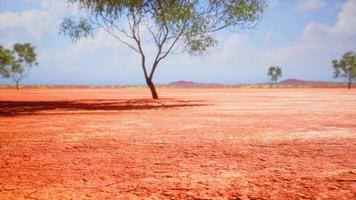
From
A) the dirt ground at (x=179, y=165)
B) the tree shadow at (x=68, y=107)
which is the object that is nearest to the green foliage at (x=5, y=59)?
the tree shadow at (x=68, y=107)

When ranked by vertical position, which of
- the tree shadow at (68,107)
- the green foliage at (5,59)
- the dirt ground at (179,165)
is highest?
the green foliage at (5,59)

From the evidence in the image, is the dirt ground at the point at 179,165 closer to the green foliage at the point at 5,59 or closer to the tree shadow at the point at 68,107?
the tree shadow at the point at 68,107

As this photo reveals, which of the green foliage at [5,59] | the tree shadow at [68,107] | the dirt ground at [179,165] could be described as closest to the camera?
the dirt ground at [179,165]

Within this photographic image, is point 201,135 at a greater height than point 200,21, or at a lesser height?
lesser

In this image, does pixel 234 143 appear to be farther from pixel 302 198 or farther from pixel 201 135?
pixel 302 198

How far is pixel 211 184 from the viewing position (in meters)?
3.87

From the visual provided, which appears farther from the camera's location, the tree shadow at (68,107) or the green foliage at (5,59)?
the green foliage at (5,59)

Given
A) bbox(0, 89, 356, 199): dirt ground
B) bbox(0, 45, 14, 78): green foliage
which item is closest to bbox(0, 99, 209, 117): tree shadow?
bbox(0, 89, 356, 199): dirt ground

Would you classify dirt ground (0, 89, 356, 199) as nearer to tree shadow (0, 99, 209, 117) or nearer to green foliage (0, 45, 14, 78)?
tree shadow (0, 99, 209, 117)

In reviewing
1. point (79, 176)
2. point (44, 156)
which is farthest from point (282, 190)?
point (44, 156)

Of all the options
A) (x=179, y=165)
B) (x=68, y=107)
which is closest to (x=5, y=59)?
(x=68, y=107)

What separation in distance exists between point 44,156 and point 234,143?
11.6 feet

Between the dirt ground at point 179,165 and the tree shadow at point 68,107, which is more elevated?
the dirt ground at point 179,165

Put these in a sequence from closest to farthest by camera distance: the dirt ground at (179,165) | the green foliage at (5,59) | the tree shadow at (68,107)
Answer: the dirt ground at (179,165), the tree shadow at (68,107), the green foliage at (5,59)
